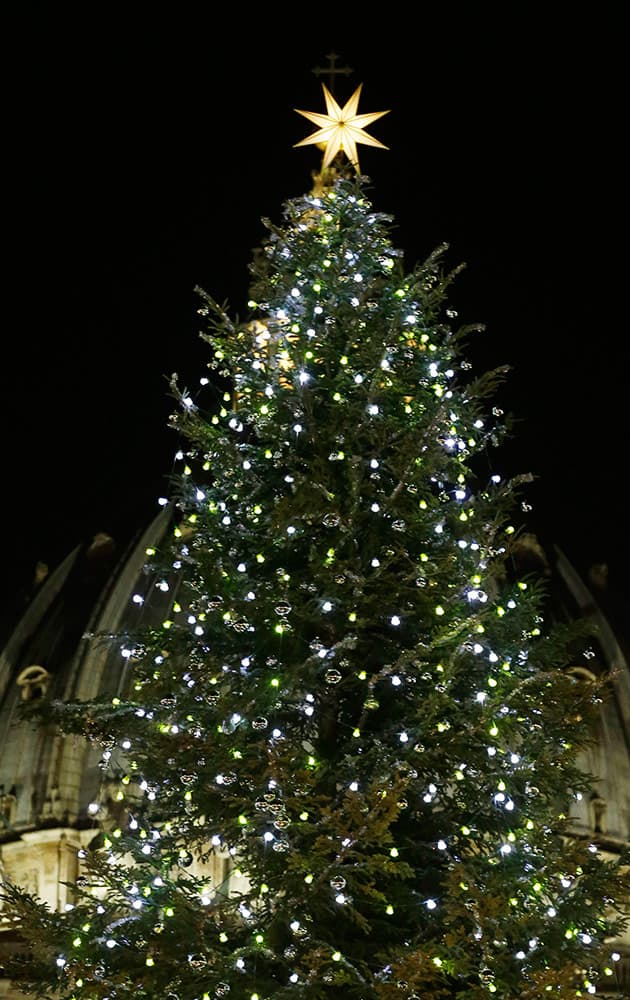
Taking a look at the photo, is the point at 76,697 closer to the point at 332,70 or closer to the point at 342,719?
the point at 332,70

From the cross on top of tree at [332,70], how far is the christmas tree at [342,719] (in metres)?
13.6

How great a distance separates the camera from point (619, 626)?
129 feet

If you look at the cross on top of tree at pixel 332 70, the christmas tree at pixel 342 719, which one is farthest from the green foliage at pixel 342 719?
the cross on top of tree at pixel 332 70

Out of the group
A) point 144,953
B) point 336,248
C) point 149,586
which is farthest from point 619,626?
point 144,953

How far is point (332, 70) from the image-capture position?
24.0 metres

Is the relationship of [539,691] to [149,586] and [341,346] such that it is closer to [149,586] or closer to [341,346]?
[341,346]

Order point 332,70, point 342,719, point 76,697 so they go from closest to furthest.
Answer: point 342,719, point 332,70, point 76,697

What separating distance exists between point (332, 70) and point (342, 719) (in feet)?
55.8

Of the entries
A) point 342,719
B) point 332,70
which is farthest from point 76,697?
point 342,719

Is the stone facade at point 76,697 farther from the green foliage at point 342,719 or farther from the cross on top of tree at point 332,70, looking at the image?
the green foliage at point 342,719

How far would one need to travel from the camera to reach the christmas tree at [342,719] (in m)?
8.72

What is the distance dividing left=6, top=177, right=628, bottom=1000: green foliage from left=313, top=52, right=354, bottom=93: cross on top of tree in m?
13.6

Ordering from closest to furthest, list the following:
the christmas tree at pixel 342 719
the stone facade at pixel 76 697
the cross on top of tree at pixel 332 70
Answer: the christmas tree at pixel 342 719, the cross on top of tree at pixel 332 70, the stone facade at pixel 76 697

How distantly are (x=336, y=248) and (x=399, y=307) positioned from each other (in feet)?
3.23
